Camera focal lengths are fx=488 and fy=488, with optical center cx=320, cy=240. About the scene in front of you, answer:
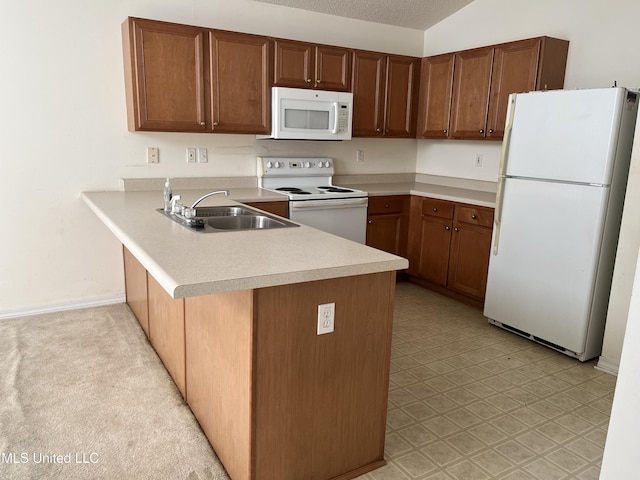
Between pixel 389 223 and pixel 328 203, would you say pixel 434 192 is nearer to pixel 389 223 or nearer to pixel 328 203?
pixel 389 223

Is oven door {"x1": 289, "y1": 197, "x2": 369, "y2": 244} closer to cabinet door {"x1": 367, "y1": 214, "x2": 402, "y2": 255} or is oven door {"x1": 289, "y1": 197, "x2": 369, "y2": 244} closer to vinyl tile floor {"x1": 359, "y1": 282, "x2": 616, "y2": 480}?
cabinet door {"x1": 367, "y1": 214, "x2": 402, "y2": 255}

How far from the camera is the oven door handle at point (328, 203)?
12.1 feet

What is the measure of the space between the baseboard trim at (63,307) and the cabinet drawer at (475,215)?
2.74 metres

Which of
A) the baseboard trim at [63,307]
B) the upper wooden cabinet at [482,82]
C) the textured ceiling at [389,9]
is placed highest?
the textured ceiling at [389,9]

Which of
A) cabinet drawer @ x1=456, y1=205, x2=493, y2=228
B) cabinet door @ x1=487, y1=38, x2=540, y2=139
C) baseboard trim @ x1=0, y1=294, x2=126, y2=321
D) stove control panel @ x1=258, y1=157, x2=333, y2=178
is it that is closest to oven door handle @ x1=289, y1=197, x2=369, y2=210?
stove control panel @ x1=258, y1=157, x2=333, y2=178

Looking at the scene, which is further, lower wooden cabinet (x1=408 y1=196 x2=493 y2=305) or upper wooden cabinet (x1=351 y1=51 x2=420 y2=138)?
upper wooden cabinet (x1=351 y1=51 x2=420 y2=138)

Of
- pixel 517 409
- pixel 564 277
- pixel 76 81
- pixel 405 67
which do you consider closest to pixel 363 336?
pixel 517 409

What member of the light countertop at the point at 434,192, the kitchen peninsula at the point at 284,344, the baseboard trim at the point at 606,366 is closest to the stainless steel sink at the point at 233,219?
the kitchen peninsula at the point at 284,344

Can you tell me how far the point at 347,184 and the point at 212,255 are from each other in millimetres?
2998

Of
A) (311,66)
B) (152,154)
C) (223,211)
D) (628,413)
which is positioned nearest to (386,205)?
(311,66)

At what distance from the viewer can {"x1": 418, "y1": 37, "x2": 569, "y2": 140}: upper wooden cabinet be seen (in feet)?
11.6

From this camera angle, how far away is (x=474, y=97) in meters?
4.00

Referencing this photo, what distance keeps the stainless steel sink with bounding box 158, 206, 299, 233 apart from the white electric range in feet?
2.84

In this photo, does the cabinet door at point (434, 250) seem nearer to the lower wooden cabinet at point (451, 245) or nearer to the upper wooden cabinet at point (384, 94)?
the lower wooden cabinet at point (451, 245)
